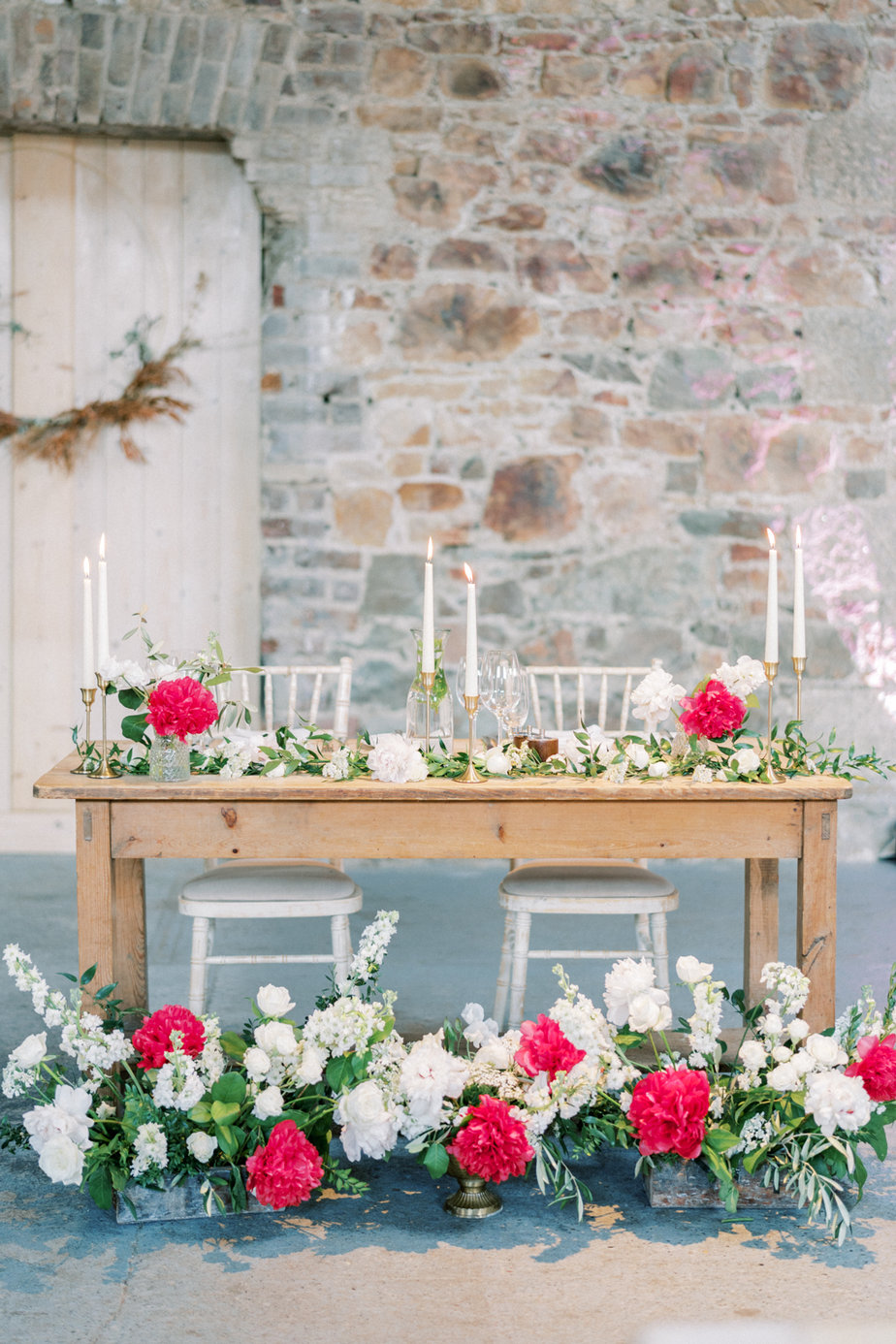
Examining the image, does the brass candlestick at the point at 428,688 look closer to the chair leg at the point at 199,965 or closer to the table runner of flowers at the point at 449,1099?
the table runner of flowers at the point at 449,1099

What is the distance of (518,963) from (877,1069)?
71 cm

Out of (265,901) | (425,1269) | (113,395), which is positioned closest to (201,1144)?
(425,1269)

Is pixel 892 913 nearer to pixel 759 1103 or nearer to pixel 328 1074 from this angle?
pixel 759 1103

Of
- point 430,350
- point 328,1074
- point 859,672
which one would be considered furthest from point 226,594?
point 328,1074

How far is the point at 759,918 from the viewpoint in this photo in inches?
104

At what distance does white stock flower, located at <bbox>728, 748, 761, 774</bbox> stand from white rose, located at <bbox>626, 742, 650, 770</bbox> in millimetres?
147

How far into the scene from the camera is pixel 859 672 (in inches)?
183

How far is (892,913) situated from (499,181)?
8.63 feet

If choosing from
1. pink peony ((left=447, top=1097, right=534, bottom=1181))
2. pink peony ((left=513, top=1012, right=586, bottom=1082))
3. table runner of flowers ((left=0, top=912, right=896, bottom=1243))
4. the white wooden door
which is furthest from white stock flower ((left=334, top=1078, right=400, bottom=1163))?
the white wooden door

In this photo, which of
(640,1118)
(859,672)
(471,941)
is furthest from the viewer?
(859,672)

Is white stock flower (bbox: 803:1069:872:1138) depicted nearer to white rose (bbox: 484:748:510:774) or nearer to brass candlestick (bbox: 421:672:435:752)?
white rose (bbox: 484:748:510:774)

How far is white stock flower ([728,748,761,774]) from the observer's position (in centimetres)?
234

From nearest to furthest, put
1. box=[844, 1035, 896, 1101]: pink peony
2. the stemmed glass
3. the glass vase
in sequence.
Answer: box=[844, 1035, 896, 1101]: pink peony → the glass vase → the stemmed glass

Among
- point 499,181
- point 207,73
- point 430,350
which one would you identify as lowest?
point 430,350
